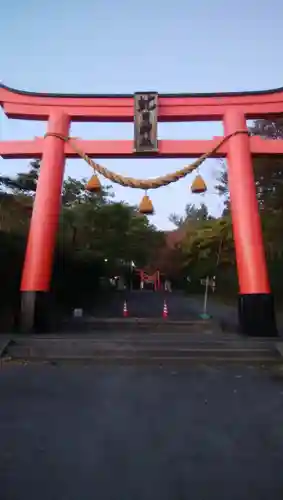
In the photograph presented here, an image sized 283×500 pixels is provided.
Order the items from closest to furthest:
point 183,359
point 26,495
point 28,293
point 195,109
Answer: point 26,495 → point 183,359 → point 28,293 → point 195,109

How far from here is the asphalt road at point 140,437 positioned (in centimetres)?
348

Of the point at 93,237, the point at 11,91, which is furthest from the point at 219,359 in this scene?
the point at 93,237

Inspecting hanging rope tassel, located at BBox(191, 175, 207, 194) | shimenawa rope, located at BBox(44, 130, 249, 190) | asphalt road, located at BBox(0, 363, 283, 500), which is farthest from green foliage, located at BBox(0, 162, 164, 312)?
asphalt road, located at BBox(0, 363, 283, 500)

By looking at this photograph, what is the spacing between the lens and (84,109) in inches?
520

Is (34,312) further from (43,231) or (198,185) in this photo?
(198,185)

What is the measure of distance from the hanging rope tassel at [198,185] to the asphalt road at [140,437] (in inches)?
228

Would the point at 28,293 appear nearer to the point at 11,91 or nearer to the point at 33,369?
the point at 33,369

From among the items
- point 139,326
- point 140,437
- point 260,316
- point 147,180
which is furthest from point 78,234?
point 140,437

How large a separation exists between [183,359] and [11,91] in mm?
8151

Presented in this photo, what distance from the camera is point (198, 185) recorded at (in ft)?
41.9

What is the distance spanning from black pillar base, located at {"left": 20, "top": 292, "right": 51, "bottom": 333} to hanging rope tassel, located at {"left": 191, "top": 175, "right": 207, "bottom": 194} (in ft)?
14.5

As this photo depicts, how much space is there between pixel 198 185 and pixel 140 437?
28.9ft

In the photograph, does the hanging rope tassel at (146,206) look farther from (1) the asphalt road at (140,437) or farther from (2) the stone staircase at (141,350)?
(1) the asphalt road at (140,437)

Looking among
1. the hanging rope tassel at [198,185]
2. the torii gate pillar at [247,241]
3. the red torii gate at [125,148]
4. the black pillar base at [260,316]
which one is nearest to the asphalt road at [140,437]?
the black pillar base at [260,316]
